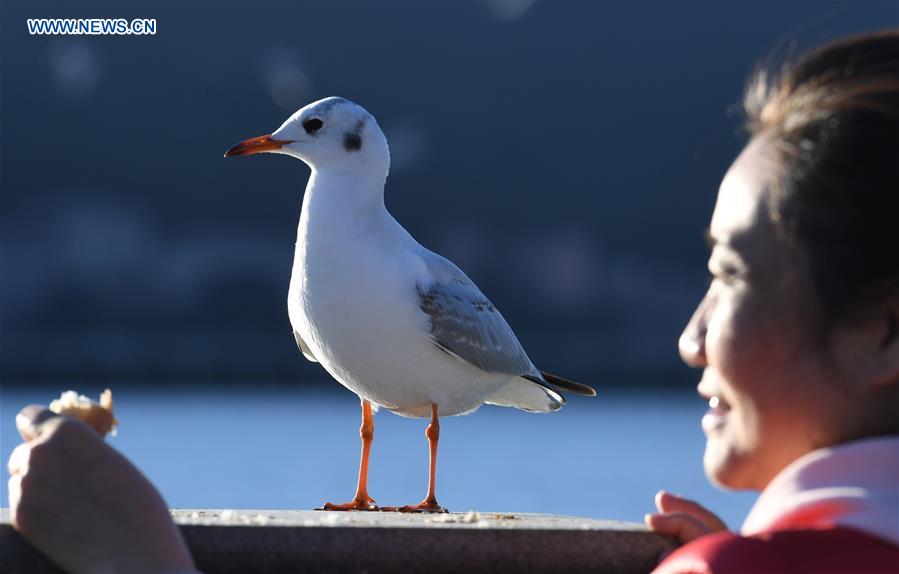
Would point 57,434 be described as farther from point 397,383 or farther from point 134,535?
point 397,383

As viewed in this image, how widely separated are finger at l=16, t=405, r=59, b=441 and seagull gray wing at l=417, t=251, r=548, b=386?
2.95 metres

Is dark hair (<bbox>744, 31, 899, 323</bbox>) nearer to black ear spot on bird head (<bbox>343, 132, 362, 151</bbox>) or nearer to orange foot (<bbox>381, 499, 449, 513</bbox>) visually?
orange foot (<bbox>381, 499, 449, 513</bbox>)

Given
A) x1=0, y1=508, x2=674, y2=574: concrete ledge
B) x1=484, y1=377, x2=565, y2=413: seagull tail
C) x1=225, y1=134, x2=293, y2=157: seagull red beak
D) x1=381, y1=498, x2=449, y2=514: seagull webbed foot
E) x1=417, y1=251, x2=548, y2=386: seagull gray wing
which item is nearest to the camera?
x1=0, y1=508, x2=674, y2=574: concrete ledge

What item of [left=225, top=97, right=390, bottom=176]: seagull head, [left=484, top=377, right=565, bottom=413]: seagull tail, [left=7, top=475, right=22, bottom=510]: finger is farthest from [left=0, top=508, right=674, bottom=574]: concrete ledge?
[left=484, top=377, right=565, bottom=413]: seagull tail

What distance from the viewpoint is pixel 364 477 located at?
411 cm

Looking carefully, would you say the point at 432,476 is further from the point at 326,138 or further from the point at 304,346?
the point at 326,138

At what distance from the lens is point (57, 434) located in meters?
1.44

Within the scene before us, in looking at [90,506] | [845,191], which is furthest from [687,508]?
[90,506]

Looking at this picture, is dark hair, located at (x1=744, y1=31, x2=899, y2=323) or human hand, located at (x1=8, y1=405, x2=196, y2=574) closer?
dark hair, located at (x1=744, y1=31, x2=899, y2=323)

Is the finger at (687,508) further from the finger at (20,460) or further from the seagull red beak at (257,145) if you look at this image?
the seagull red beak at (257,145)

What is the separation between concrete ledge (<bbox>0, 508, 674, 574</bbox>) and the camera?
1.83 m

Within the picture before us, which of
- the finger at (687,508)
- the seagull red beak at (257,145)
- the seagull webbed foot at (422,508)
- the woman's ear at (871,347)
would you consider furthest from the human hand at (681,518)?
the seagull red beak at (257,145)

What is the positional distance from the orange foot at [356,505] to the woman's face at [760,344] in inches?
94.6

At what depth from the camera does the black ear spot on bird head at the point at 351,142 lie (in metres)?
4.54
